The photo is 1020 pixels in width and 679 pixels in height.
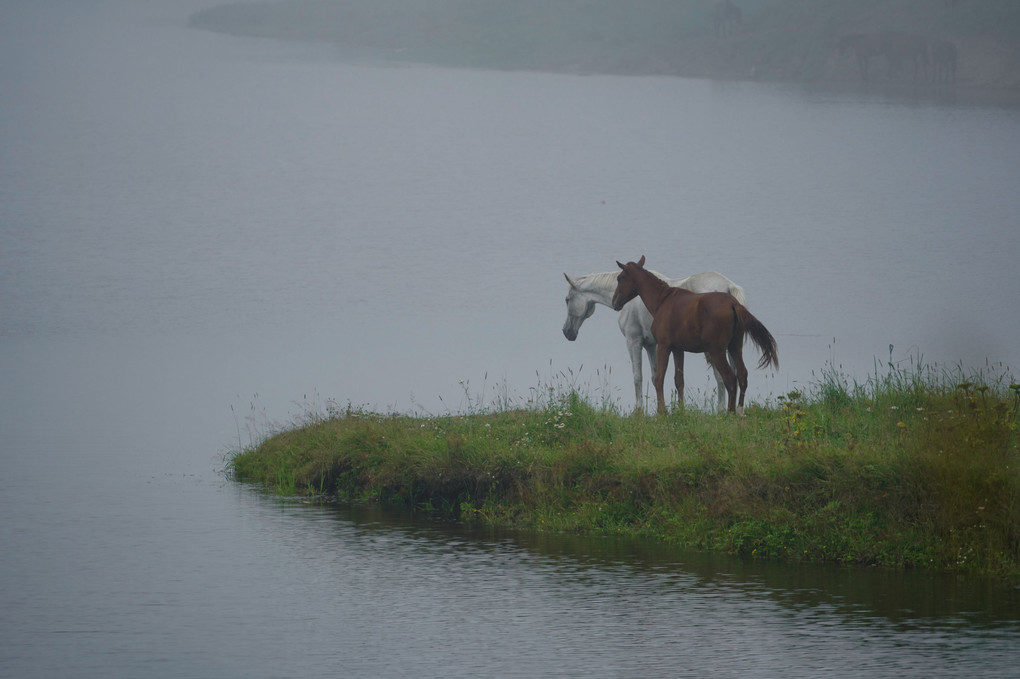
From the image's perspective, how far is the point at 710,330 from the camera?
779 inches

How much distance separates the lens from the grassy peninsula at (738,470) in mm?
14289

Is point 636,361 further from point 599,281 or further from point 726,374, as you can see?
point 726,374

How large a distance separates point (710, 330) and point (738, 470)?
448 cm

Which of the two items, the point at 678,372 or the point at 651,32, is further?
the point at 651,32

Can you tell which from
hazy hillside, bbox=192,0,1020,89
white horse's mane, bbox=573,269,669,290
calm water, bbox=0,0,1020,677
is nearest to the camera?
calm water, bbox=0,0,1020,677

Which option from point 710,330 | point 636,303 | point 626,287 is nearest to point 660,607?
point 710,330

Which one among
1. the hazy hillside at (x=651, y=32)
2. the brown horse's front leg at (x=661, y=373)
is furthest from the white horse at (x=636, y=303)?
the hazy hillside at (x=651, y=32)

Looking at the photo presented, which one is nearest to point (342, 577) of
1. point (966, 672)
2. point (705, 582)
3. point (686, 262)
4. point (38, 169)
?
point (705, 582)

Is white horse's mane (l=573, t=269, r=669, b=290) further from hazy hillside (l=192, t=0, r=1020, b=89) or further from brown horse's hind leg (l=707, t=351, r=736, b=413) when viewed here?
hazy hillside (l=192, t=0, r=1020, b=89)

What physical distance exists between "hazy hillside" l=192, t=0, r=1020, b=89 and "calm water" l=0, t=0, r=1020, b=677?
879 cm

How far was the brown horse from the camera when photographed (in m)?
19.7

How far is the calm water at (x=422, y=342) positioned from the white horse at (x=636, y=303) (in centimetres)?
110

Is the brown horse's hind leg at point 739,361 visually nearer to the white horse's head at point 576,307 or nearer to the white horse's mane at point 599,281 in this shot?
the white horse's mane at point 599,281

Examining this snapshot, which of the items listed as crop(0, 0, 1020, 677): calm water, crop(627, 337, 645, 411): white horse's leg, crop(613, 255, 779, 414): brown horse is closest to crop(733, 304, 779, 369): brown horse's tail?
crop(613, 255, 779, 414): brown horse
